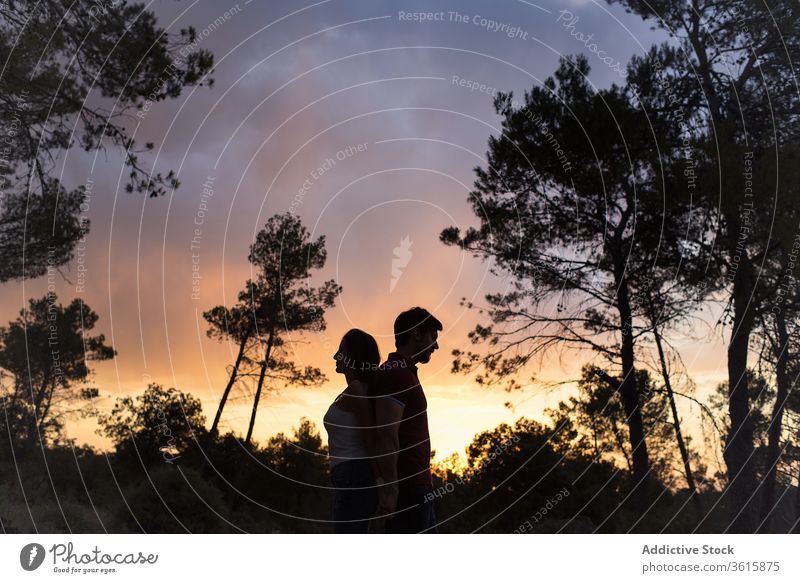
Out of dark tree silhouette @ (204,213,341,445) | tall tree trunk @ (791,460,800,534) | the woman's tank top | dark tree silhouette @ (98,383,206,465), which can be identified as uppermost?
dark tree silhouette @ (204,213,341,445)

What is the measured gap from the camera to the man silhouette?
5227 mm

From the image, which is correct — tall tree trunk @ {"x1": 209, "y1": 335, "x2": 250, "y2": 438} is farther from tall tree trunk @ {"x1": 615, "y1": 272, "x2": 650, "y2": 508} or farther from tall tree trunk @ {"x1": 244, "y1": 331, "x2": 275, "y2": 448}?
tall tree trunk @ {"x1": 615, "y1": 272, "x2": 650, "y2": 508}

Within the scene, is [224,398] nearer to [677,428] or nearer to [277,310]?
[277,310]

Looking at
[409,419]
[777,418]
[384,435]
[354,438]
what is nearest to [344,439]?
[354,438]

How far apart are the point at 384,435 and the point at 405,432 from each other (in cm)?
37

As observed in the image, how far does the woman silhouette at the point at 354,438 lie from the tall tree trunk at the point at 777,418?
5.50 meters

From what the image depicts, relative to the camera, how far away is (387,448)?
520cm

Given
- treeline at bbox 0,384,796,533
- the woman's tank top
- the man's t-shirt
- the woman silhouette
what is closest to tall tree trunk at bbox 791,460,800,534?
treeline at bbox 0,384,796,533

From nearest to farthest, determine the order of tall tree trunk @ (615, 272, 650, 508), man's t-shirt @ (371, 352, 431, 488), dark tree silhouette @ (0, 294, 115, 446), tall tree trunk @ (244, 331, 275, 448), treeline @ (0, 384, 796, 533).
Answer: man's t-shirt @ (371, 352, 431, 488), dark tree silhouette @ (0, 294, 115, 446), treeline @ (0, 384, 796, 533), tall tree trunk @ (615, 272, 650, 508), tall tree trunk @ (244, 331, 275, 448)

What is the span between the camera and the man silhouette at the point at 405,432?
5.23m

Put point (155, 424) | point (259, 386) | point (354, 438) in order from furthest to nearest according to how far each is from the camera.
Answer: point (259, 386) → point (155, 424) → point (354, 438)

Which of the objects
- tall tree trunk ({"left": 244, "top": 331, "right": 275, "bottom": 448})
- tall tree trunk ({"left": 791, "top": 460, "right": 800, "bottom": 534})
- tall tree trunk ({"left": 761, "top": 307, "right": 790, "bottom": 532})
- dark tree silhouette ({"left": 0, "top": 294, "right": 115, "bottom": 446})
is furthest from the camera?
tall tree trunk ({"left": 244, "top": 331, "right": 275, "bottom": 448})

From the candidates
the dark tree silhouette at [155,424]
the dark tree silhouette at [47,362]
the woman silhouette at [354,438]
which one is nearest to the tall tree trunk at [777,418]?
the woman silhouette at [354,438]
